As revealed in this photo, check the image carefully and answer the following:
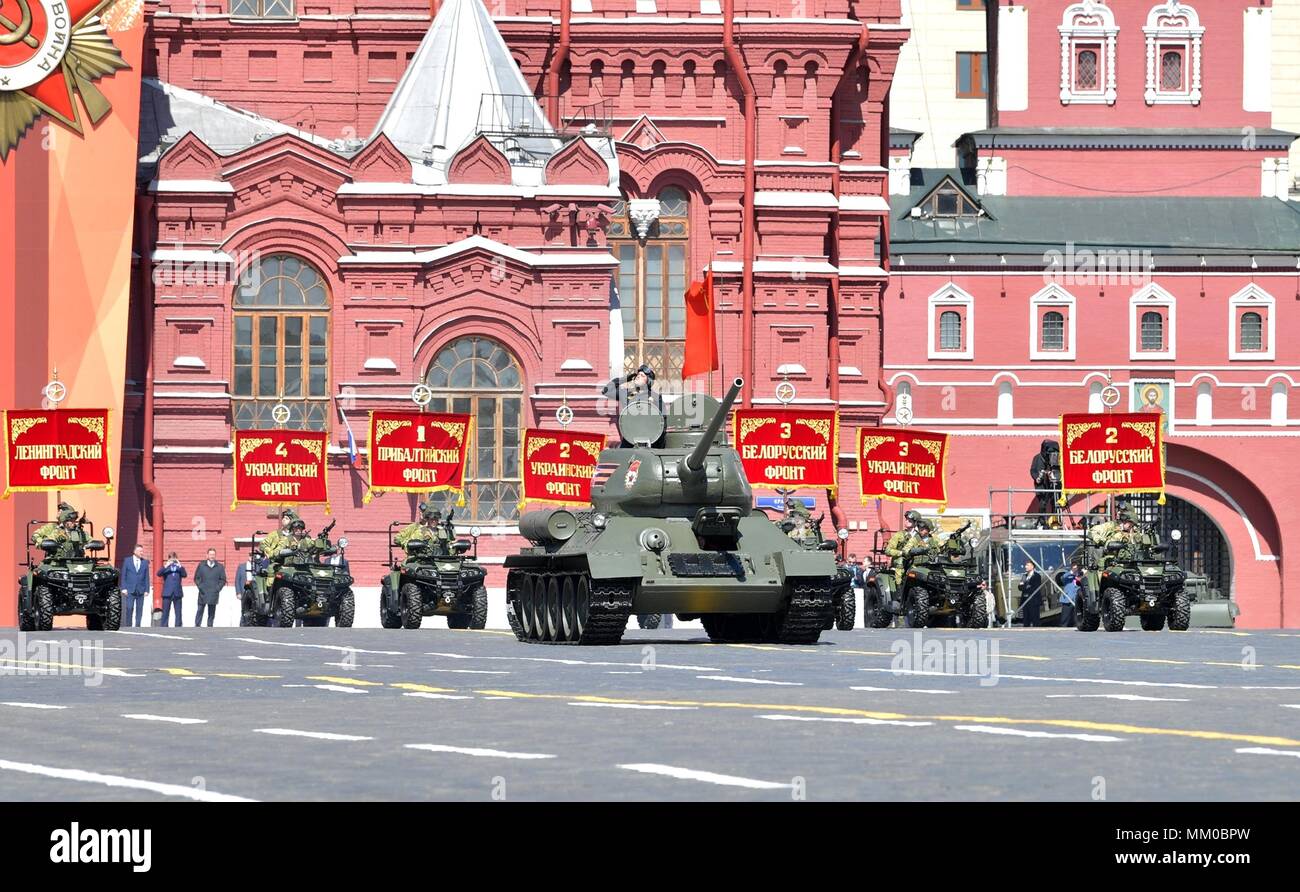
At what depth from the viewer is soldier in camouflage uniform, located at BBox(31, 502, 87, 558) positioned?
3544 centimetres

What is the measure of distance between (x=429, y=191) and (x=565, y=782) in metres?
35.4

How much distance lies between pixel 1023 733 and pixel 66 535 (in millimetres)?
22854

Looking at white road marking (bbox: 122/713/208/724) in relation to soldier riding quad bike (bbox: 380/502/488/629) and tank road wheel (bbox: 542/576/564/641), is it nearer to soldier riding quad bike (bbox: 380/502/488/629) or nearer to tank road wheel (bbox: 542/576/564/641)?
tank road wheel (bbox: 542/576/564/641)

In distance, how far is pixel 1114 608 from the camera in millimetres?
34562

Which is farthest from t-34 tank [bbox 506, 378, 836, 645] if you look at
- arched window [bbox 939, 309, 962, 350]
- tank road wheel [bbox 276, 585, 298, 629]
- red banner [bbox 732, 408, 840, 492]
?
arched window [bbox 939, 309, 962, 350]

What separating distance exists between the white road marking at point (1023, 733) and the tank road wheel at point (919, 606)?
22.2m

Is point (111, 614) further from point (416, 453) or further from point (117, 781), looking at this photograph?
point (117, 781)

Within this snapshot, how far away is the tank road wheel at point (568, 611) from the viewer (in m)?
29.4

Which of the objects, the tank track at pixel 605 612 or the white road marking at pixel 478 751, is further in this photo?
the tank track at pixel 605 612

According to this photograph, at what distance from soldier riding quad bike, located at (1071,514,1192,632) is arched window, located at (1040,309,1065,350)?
95.6 feet

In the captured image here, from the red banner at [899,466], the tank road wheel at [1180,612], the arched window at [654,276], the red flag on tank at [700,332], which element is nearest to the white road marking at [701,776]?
the tank road wheel at [1180,612]

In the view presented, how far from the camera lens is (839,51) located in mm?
51406

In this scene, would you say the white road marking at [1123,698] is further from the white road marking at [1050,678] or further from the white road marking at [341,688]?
the white road marking at [341,688]
